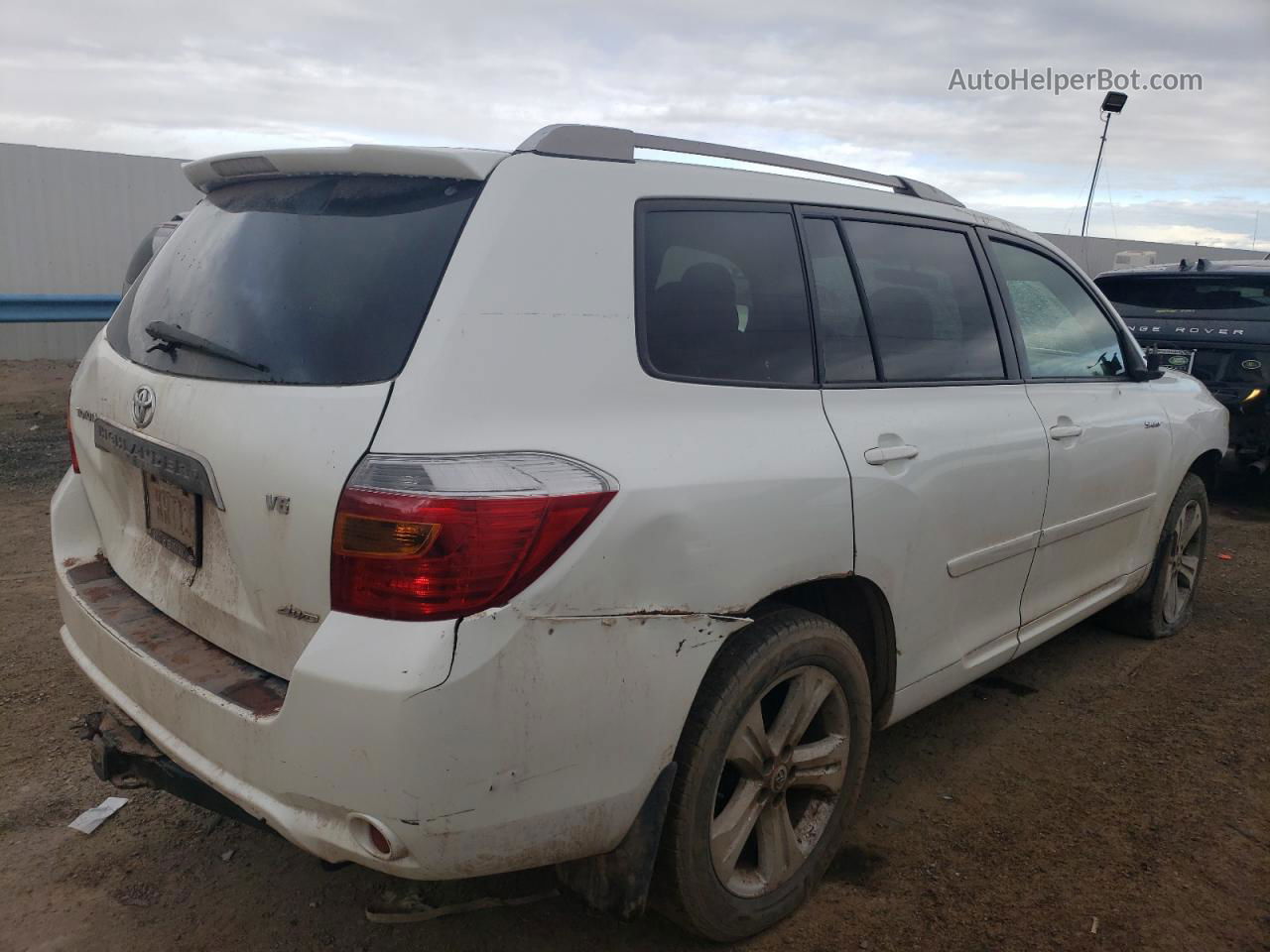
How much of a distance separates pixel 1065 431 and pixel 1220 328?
182 inches

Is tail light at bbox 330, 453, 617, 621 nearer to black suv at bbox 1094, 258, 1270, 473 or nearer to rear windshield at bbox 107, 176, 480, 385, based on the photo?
rear windshield at bbox 107, 176, 480, 385

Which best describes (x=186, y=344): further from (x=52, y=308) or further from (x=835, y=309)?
(x=52, y=308)

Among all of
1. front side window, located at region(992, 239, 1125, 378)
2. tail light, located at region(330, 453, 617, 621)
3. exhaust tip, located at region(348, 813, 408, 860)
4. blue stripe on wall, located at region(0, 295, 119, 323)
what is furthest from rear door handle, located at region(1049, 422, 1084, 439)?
blue stripe on wall, located at region(0, 295, 119, 323)

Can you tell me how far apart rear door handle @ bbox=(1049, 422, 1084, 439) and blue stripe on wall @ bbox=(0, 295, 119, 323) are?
9333 mm

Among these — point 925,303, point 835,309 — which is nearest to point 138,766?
point 835,309

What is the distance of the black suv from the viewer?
22.9ft

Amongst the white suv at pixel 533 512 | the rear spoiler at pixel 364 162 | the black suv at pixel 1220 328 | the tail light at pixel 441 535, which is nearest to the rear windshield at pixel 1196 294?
the black suv at pixel 1220 328

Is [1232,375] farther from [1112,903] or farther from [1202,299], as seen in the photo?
[1112,903]

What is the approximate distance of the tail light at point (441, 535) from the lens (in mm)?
1804

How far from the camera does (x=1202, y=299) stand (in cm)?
734

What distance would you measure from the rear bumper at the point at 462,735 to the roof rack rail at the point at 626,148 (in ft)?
3.38

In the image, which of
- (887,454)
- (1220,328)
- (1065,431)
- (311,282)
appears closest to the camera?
(311,282)

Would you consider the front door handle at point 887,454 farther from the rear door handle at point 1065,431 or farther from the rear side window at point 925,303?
the rear door handle at point 1065,431

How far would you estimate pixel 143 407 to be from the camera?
2.32 meters
